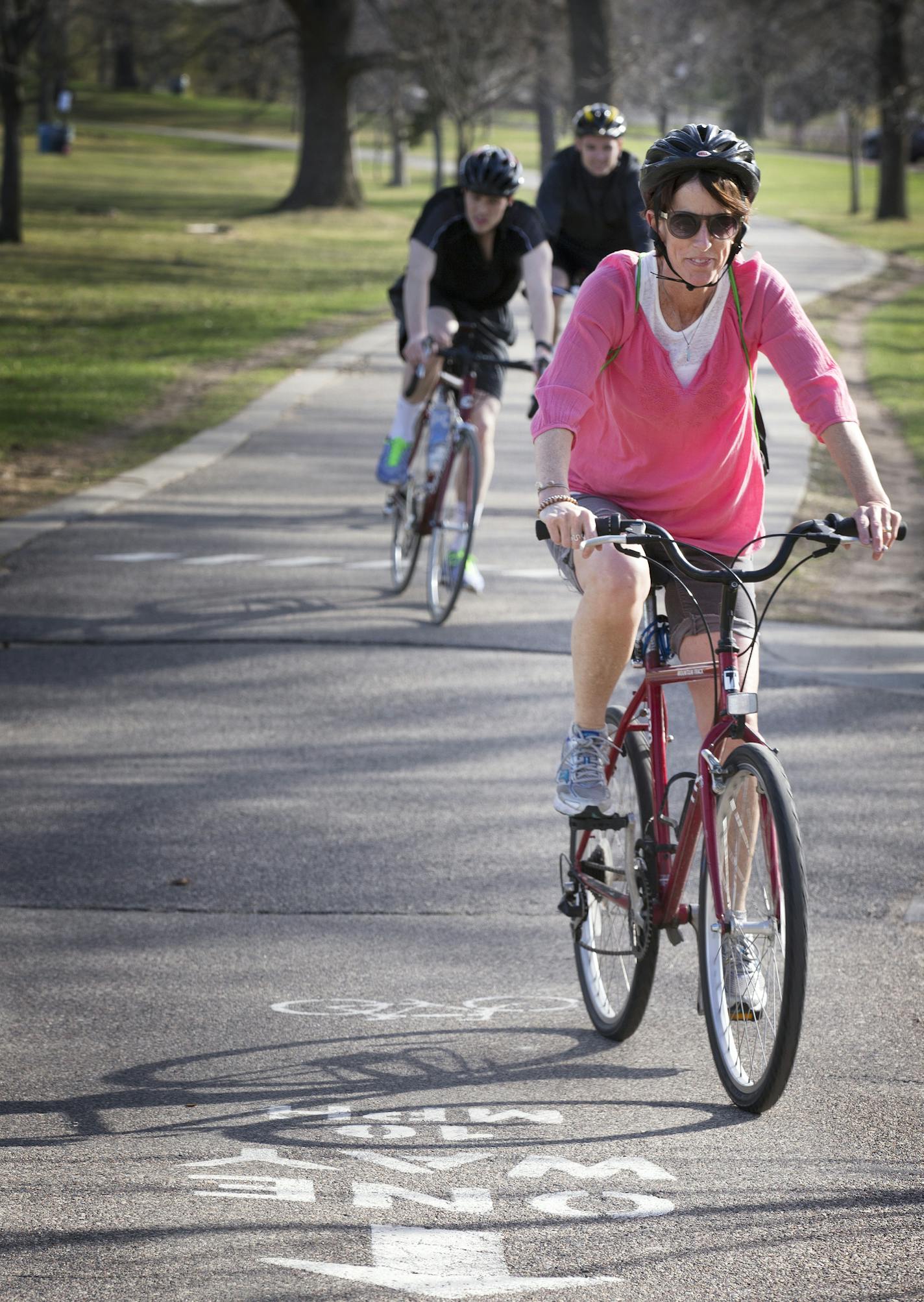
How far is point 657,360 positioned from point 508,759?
2877 millimetres

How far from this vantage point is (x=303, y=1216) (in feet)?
10.7

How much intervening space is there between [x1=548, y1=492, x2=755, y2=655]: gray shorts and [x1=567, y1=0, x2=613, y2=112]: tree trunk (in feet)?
96.5

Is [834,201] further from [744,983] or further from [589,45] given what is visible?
[744,983]

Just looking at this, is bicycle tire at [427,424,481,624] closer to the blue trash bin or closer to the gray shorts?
the gray shorts

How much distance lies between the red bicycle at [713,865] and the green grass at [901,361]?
29.7 ft

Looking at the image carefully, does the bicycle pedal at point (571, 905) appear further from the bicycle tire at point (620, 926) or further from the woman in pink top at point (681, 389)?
the woman in pink top at point (681, 389)

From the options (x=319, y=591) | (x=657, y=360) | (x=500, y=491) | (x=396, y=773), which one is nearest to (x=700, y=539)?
(x=657, y=360)

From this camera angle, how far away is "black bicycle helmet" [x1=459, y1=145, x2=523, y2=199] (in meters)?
7.93

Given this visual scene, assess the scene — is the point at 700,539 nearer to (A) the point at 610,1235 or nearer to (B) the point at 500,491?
(A) the point at 610,1235

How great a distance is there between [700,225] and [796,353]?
0.34 metres

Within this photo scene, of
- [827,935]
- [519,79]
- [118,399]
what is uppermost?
[519,79]

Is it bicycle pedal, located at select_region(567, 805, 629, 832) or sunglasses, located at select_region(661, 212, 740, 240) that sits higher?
sunglasses, located at select_region(661, 212, 740, 240)

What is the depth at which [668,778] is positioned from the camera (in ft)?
13.4

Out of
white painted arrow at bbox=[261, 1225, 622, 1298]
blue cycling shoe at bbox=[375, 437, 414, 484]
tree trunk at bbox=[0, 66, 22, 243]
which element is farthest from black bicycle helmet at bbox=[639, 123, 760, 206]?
tree trunk at bbox=[0, 66, 22, 243]
